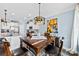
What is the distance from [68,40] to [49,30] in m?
0.32

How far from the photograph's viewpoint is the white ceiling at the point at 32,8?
1.88m

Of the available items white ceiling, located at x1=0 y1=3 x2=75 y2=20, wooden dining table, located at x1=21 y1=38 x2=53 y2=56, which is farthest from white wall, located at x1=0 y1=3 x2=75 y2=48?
wooden dining table, located at x1=21 y1=38 x2=53 y2=56

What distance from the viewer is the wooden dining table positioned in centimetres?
189

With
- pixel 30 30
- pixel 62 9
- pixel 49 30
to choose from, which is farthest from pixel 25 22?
pixel 62 9

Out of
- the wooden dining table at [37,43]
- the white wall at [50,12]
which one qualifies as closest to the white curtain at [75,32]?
the white wall at [50,12]

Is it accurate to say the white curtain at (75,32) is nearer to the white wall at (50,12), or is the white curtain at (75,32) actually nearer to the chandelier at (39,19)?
the white wall at (50,12)

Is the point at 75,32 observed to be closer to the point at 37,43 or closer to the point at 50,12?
the point at 50,12

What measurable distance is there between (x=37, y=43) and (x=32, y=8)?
0.53 m

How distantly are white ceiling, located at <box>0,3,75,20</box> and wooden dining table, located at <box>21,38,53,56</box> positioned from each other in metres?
0.36

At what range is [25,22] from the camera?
6.20 feet

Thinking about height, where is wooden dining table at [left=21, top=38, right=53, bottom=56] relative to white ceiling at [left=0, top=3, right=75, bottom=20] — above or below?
below

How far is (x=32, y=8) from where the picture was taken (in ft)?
6.26

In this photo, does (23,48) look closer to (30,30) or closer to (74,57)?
(30,30)

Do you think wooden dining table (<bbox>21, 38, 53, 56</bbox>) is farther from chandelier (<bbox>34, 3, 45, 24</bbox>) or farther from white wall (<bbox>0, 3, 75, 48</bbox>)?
chandelier (<bbox>34, 3, 45, 24</bbox>)
